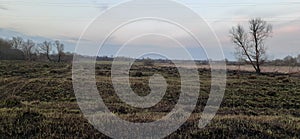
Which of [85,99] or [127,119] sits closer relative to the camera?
[127,119]

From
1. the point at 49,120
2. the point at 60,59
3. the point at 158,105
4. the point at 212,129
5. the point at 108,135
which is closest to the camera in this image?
the point at 108,135

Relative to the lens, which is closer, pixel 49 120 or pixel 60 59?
pixel 49 120

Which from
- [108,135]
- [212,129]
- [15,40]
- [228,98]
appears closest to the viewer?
[108,135]

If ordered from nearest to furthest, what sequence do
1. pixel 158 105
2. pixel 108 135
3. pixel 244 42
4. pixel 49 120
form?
pixel 108 135 < pixel 49 120 < pixel 158 105 < pixel 244 42

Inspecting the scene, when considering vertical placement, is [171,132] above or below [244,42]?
below

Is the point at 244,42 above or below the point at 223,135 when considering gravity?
above

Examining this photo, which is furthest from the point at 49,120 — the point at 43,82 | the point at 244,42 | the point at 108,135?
the point at 244,42

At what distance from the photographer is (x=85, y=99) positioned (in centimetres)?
1598

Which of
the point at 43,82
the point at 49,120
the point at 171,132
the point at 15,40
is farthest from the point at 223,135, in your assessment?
the point at 15,40

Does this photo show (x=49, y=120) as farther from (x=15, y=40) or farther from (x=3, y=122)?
(x=15, y=40)

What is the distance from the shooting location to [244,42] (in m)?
58.1

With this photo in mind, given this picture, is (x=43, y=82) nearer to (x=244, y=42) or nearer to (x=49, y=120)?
(x=49, y=120)

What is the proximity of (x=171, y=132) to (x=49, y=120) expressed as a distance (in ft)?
12.5

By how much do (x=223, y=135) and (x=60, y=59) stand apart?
98.5 m
